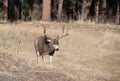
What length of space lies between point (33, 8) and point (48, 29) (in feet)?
101

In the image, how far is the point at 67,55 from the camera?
25.0 meters

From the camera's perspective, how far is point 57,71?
1791 cm

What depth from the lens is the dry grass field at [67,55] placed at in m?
17.1

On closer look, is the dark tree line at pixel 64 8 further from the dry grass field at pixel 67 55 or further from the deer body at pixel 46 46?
the deer body at pixel 46 46

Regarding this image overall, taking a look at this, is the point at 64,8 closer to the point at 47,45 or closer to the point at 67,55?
the point at 67,55

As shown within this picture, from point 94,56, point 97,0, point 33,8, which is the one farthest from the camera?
point 33,8

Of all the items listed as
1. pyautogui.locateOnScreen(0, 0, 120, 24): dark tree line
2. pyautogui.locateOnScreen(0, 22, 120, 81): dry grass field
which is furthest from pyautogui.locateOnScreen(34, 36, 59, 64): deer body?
pyautogui.locateOnScreen(0, 0, 120, 24): dark tree line

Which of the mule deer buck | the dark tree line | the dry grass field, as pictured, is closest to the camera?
the dry grass field

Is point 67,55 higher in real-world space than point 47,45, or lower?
lower

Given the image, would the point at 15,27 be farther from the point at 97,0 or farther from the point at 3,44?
the point at 97,0

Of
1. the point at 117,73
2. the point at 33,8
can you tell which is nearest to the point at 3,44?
the point at 117,73

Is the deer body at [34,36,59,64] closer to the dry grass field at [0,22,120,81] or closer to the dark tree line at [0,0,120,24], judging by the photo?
the dry grass field at [0,22,120,81]

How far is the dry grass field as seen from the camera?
17125mm

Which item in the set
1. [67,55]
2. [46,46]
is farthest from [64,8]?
[46,46]
